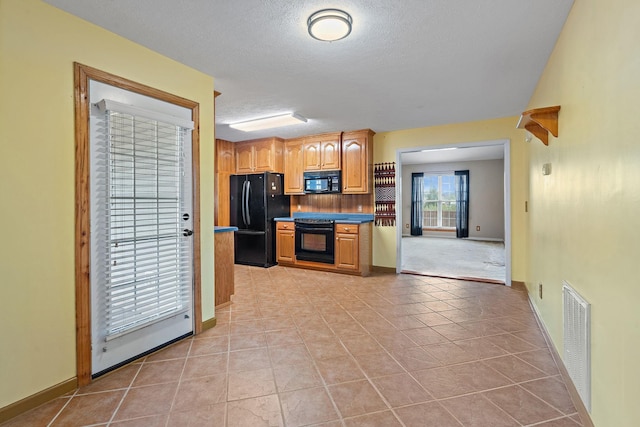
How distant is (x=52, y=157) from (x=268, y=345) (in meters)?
1.95

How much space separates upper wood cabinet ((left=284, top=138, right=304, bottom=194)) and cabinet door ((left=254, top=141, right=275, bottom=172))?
0.30 meters

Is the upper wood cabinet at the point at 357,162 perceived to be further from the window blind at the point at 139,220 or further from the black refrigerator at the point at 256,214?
the window blind at the point at 139,220

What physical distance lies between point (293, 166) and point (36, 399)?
4577 mm

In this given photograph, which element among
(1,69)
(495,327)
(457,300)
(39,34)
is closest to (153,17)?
(39,34)

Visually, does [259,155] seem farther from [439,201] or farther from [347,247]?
[439,201]

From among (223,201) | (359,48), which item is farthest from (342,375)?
(223,201)

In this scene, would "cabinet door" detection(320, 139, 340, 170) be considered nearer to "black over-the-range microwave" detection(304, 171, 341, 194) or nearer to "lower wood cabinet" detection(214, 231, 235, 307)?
"black over-the-range microwave" detection(304, 171, 341, 194)

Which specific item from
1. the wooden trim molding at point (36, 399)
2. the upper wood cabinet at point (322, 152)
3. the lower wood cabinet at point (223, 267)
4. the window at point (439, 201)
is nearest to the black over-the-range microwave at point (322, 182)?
the upper wood cabinet at point (322, 152)

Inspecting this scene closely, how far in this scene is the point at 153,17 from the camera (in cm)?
199

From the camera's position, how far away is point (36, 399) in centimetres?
176

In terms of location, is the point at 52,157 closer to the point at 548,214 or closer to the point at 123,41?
the point at 123,41

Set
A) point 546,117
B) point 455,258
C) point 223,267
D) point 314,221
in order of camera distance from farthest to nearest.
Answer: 1. point 455,258
2. point 314,221
3. point 223,267
4. point 546,117

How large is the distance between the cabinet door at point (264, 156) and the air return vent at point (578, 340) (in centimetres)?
463

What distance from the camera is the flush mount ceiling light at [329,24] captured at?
1.93 meters
